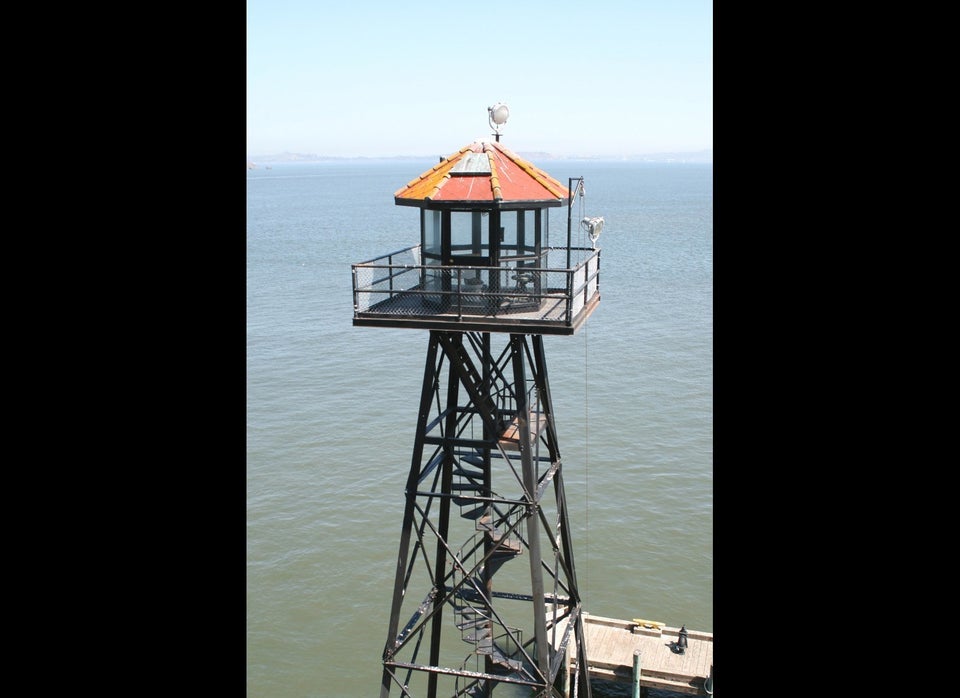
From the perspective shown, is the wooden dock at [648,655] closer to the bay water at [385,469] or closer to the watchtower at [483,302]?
the bay water at [385,469]

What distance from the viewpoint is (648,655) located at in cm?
1914

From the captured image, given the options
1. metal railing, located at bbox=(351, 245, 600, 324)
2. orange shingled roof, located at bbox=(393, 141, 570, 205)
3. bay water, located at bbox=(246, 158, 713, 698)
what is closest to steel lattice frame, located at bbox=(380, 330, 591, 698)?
metal railing, located at bbox=(351, 245, 600, 324)

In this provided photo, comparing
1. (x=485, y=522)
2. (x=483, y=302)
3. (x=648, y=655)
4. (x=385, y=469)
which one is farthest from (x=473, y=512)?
(x=385, y=469)

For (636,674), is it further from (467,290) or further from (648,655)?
(467,290)

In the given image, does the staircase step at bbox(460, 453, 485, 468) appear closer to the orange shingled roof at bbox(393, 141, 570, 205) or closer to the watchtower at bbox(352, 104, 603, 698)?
the watchtower at bbox(352, 104, 603, 698)

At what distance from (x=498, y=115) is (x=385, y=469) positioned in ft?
50.4

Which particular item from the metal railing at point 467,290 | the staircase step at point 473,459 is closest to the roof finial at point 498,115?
the metal railing at point 467,290

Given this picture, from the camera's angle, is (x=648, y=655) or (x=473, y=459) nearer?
(x=473, y=459)

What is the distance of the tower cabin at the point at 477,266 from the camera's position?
1332 cm

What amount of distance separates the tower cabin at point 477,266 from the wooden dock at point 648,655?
7882mm

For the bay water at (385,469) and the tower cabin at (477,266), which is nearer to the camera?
the tower cabin at (477,266)
